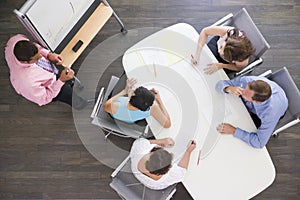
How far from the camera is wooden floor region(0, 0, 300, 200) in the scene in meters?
3.23

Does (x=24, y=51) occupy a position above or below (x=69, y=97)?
above

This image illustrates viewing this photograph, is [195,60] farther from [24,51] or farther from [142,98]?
[24,51]

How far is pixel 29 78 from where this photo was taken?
8.20 feet

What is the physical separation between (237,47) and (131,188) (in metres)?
1.18

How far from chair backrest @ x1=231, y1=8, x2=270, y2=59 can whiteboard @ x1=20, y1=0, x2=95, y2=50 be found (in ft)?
3.65

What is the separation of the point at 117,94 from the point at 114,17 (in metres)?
1.06

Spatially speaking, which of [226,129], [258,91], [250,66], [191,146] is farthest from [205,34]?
[191,146]

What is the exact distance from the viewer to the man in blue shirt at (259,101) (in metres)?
2.48

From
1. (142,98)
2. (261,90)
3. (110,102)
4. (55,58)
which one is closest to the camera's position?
(142,98)

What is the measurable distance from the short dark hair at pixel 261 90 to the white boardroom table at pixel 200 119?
0.54ft

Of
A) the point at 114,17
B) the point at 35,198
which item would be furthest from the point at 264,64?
the point at 35,198

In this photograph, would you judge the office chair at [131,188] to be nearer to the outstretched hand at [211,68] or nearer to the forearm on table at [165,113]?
the forearm on table at [165,113]

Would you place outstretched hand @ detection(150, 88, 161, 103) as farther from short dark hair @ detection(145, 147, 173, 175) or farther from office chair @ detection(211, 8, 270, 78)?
office chair @ detection(211, 8, 270, 78)

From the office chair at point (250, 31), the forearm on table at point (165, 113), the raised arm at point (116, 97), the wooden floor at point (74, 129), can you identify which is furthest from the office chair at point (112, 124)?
the office chair at point (250, 31)
